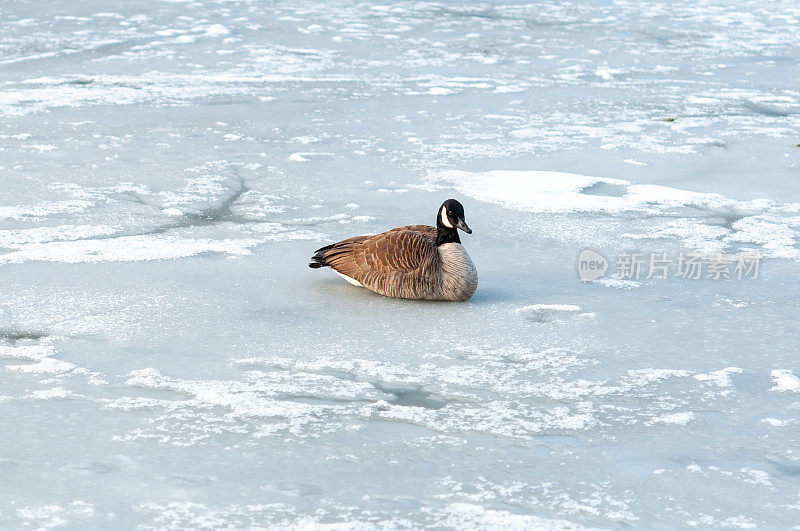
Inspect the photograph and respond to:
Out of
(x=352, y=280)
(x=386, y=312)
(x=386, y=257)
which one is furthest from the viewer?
(x=352, y=280)

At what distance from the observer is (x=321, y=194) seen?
7.14 meters

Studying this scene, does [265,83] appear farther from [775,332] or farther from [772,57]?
[775,332]

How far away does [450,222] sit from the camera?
495cm

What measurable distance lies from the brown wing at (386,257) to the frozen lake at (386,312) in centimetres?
14

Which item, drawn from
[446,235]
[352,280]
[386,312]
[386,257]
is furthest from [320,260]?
[446,235]

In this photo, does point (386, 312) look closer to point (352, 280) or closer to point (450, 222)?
point (352, 280)

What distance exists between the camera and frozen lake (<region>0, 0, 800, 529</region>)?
323cm

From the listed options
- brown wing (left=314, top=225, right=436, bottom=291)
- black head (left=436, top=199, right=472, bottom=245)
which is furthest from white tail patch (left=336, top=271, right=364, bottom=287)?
black head (left=436, top=199, right=472, bottom=245)

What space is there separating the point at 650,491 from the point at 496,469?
1.59 ft

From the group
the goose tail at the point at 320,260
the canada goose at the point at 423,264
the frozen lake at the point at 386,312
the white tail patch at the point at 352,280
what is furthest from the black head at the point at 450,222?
the goose tail at the point at 320,260

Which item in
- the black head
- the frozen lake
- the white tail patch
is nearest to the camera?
the frozen lake

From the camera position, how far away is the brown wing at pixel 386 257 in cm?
500

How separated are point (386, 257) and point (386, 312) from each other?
286mm

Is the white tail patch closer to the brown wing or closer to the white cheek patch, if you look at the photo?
the brown wing
